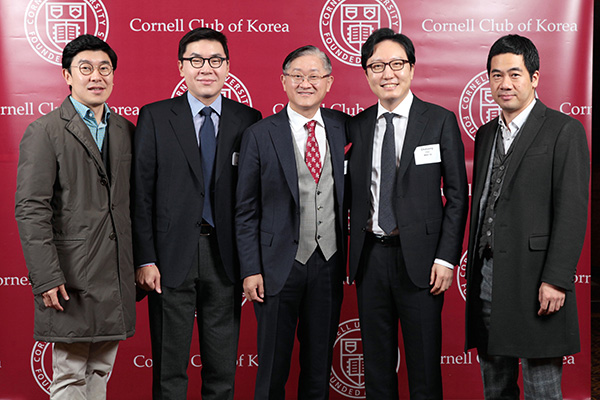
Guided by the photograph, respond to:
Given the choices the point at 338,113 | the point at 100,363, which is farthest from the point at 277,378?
the point at 338,113

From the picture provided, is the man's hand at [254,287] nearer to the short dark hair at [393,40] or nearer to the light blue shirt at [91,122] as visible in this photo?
the light blue shirt at [91,122]

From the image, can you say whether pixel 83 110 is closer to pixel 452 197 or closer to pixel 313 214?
pixel 313 214

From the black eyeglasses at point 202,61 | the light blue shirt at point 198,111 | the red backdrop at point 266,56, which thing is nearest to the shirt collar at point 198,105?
the light blue shirt at point 198,111

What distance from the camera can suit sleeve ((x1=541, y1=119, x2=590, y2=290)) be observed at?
207 cm

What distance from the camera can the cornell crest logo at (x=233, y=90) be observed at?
3264 mm

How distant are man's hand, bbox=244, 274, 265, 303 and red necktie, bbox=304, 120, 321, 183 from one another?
1.59ft

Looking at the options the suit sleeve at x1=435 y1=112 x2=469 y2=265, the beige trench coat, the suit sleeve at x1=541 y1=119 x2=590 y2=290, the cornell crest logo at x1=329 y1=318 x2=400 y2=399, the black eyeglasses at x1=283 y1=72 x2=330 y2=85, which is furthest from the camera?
the cornell crest logo at x1=329 y1=318 x2=400 y2=399

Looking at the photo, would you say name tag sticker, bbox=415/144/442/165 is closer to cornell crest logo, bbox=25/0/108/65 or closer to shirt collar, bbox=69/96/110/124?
shirt collar, bbox=69/96/110/124

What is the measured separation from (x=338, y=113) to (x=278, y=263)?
2.48 feet

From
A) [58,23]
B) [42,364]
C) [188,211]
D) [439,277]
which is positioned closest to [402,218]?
[439,277]

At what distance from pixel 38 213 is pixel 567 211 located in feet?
6.51

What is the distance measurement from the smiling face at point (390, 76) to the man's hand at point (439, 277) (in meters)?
0.71

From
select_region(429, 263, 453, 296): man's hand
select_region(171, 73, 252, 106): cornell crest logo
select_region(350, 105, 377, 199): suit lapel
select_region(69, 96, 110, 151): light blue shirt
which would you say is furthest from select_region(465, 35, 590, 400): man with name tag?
select_region(69, 96, 110, 151): light blue shirt

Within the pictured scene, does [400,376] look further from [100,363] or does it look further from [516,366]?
[100,363]
